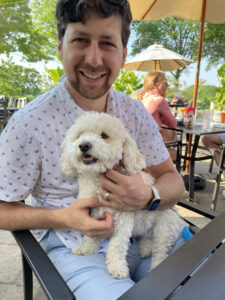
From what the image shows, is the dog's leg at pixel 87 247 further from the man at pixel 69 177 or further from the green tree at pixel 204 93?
the green tree at pixel 204 93

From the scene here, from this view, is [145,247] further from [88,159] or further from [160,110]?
[160,110]

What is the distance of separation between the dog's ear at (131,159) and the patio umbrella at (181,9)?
3.37m

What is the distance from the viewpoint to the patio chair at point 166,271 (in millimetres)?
635

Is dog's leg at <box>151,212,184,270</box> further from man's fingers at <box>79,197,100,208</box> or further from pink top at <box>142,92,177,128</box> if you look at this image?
pink top at <box>142,92,177,128</box>

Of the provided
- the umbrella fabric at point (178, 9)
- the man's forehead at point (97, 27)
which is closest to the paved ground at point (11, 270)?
the man's forehead at point (97, 27)

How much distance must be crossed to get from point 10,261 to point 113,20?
2.12m

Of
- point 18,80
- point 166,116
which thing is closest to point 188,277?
point 166,116

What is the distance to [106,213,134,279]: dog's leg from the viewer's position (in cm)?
97

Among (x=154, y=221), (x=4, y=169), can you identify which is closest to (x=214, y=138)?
(x=154, y=221)

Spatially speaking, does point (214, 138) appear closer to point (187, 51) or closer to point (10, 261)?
point (10, 261)

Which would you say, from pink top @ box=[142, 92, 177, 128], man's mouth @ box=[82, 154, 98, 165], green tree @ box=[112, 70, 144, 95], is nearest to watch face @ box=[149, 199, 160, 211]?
man's mouth @ box=[82, 154, 98, 165]

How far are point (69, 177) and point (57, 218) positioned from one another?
192mm

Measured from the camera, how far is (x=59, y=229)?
1.08 metres

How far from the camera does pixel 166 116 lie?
3.52 meters
